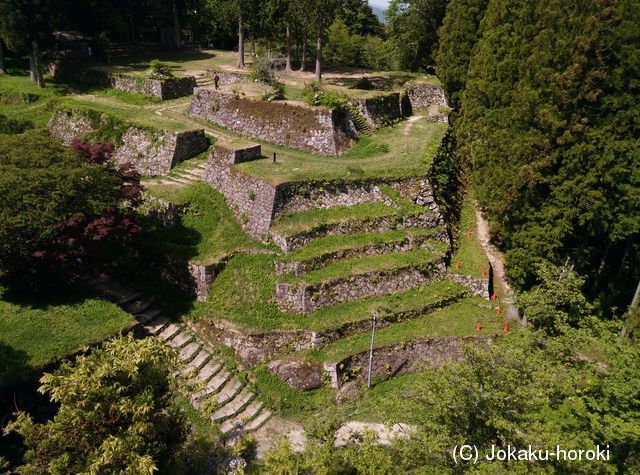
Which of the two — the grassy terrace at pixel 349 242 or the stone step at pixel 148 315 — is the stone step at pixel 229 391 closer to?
the stone step at pixel 148 315

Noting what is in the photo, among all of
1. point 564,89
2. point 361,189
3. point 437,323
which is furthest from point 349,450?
point 564,89

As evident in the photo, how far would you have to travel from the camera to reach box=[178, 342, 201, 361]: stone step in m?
17.0

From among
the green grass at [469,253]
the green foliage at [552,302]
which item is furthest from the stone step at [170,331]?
the green foliage at [552,302]

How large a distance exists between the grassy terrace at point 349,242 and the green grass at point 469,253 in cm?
115

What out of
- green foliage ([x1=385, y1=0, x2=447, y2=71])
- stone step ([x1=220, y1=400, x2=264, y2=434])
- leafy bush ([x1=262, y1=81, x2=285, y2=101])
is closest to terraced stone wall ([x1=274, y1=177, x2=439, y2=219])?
stone step ([x1=220, y1=400, x2=264, y2=434])

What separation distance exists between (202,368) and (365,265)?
7728mm

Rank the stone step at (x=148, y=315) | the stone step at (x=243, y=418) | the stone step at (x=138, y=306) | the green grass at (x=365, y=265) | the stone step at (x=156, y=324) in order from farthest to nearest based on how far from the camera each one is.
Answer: the green grass at (x=365, y=265), the stone step at (x=138, y=306), the stone step at (x=148, y=315), the stone step at (x=156, y=324), the stone step at (x=243, y=418)

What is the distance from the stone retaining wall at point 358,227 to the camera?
19.0 m

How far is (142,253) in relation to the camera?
64.4ft

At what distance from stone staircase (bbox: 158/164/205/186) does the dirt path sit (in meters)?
14.7

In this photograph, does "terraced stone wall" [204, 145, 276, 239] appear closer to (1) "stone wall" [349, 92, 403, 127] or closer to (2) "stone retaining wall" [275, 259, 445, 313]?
(2) "stone retaining wall" [275, 259, 445, 313]

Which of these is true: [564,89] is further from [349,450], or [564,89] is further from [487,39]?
[349,450]

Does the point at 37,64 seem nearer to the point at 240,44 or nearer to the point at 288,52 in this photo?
the point at 240,44

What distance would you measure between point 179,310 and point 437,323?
10.7m
